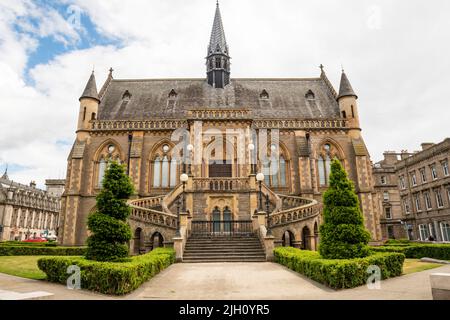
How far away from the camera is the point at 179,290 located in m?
9.48

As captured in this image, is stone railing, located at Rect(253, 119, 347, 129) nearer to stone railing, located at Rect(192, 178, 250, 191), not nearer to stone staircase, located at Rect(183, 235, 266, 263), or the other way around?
stone railing, located at Rect(192, 178, 250, 191)

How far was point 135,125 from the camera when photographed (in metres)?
31.0

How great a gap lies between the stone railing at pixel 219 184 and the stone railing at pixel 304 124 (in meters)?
9.36

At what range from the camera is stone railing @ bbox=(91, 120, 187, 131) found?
101 feet

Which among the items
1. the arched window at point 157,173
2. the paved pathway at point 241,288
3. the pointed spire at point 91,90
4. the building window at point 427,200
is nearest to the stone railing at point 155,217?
the paved pathway at point 241,288

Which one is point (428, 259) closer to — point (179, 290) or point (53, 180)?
point (179, 290)

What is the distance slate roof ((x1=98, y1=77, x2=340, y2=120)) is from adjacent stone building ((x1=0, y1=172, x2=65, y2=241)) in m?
39.3

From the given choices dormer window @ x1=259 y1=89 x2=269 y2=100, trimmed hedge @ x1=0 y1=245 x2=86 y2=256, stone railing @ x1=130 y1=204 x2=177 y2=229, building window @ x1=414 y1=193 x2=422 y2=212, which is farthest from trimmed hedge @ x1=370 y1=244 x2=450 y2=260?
building window @ x1=414 y1=193 x2=422 y2=212

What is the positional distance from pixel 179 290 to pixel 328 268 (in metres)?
4.77

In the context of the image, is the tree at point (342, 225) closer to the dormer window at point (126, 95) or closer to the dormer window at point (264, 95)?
the dormer window at point (264, 95)

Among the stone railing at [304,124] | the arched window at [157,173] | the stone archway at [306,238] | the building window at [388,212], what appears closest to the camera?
the stone archway at [306,238]

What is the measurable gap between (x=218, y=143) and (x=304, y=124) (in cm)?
983

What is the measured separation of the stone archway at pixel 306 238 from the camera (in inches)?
795
